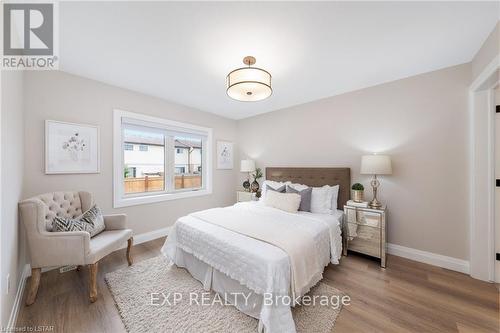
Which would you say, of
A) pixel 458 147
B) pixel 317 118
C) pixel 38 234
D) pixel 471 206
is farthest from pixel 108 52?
pixel 471 206

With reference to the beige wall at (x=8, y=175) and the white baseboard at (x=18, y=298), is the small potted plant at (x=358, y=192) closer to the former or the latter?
the beige wall at (x=8, y=175)

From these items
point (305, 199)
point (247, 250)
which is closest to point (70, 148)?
point (247, 250)

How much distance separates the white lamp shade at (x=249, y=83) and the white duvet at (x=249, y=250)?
151cm

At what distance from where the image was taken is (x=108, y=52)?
82.6 inches

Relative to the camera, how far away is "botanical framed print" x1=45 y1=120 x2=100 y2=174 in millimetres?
2375

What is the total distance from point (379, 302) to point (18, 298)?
3.36 meters

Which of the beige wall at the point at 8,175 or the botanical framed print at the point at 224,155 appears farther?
the botanical framed print at the point at 224,155

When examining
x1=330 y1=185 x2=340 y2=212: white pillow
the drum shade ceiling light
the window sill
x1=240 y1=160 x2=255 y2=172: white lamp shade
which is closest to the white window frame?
the window sill

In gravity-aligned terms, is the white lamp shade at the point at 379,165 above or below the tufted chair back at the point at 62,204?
above

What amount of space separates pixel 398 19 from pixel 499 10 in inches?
29.5

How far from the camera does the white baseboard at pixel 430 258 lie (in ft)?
7.62

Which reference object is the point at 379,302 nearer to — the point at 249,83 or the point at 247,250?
the point at 247,250

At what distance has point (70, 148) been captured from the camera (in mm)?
2531

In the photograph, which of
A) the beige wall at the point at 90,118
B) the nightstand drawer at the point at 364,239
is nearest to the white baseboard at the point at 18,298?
the beige wall at the point at 90,118
